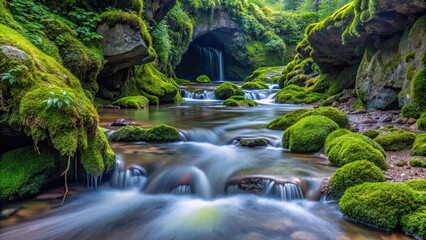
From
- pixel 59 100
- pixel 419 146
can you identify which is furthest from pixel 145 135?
pixel 419 146

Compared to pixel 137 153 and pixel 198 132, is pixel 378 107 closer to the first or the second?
pixel 198 132

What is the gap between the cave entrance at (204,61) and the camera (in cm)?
3341

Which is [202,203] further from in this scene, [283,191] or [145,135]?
[145,135]

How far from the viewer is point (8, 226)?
355cm

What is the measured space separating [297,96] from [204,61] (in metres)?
17.8

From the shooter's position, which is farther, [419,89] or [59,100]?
[419,89]

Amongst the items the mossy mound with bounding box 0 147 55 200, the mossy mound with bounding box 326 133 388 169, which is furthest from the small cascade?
the mossy mound with bounding box 0 147 55 200

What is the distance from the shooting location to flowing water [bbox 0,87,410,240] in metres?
3.58


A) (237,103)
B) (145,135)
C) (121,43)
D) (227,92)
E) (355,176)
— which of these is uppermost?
(121,43)

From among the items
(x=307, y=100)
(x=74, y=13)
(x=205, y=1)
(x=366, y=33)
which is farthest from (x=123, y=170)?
(x=205, y=1)

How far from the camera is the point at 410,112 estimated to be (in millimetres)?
8484

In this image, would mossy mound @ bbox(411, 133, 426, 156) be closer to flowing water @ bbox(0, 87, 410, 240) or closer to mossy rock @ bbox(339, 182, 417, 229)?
flowing water @ bbox(0, 87, 410, 240)

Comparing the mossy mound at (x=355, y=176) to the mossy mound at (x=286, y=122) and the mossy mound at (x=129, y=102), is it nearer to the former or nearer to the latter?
the mossy mound at (x=286, y=122)

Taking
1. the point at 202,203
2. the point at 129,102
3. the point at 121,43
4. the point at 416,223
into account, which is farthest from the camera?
the point at 129,102
